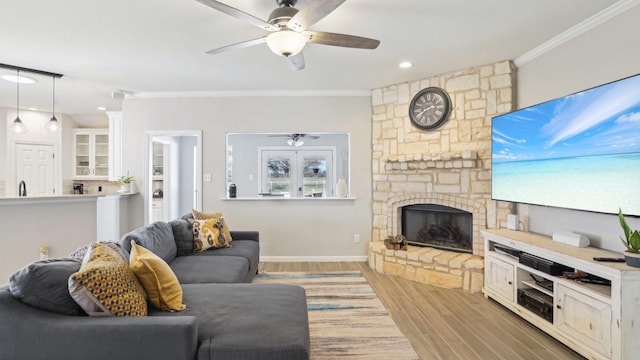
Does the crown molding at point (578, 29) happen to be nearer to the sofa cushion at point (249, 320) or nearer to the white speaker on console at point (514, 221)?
the white speaker on console at point (514, 221)

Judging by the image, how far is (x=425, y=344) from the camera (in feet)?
8.41

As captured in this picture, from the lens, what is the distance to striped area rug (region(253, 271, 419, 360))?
2.43 metres

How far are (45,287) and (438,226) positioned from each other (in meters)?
4.06

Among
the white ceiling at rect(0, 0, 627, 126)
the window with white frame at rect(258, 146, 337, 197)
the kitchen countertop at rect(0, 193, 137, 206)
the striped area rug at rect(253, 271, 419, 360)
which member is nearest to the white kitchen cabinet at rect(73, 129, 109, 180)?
the white ceiling at rect(0, 0, 627, 126)

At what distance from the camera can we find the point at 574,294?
2.36 meters

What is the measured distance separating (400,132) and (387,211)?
111 centimetres

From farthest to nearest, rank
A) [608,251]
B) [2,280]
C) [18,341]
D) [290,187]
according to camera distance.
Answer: [290,187]
[2,280]
[608,251]
[18,341]

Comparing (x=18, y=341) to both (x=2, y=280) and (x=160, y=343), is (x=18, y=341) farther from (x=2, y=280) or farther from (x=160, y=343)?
(x=2, y=280)

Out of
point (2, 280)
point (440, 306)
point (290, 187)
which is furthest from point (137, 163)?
point (440, 306)

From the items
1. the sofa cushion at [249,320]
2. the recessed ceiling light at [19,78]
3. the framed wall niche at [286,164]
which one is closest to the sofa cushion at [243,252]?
the sofa cushion at [249,320]

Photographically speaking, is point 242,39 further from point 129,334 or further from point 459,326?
point 459,326

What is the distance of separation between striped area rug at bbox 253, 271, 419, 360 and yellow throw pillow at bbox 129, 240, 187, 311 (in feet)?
3.41

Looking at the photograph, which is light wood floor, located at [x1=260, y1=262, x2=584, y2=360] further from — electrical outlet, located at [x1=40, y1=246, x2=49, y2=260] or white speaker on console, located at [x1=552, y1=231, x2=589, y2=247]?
electrical outlet, located at [x1=40, y1=246, x2=49, y2=260]

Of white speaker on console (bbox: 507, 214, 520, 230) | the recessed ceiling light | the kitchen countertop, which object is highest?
the recessed ceiling light
